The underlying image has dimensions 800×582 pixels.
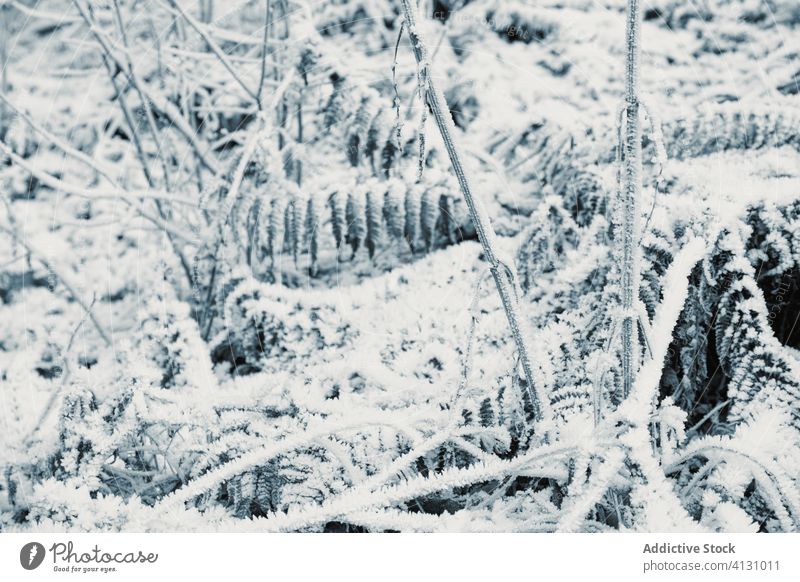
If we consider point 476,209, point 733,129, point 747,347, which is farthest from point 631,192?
point 733,129

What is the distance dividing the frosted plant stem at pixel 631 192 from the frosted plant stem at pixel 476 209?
13cm

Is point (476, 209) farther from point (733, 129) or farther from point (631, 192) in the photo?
point (733, 129)

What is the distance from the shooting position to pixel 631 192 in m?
0.79

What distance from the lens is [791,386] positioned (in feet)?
3.21

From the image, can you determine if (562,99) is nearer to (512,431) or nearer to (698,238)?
(698,238)

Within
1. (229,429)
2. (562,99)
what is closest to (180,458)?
(229,429)

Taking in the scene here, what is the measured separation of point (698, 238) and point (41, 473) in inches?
45.0

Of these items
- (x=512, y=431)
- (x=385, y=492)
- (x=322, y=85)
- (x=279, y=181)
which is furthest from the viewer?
(x=322, y=85)

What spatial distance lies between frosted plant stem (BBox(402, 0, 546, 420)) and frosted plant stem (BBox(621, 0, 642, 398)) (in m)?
0.13
